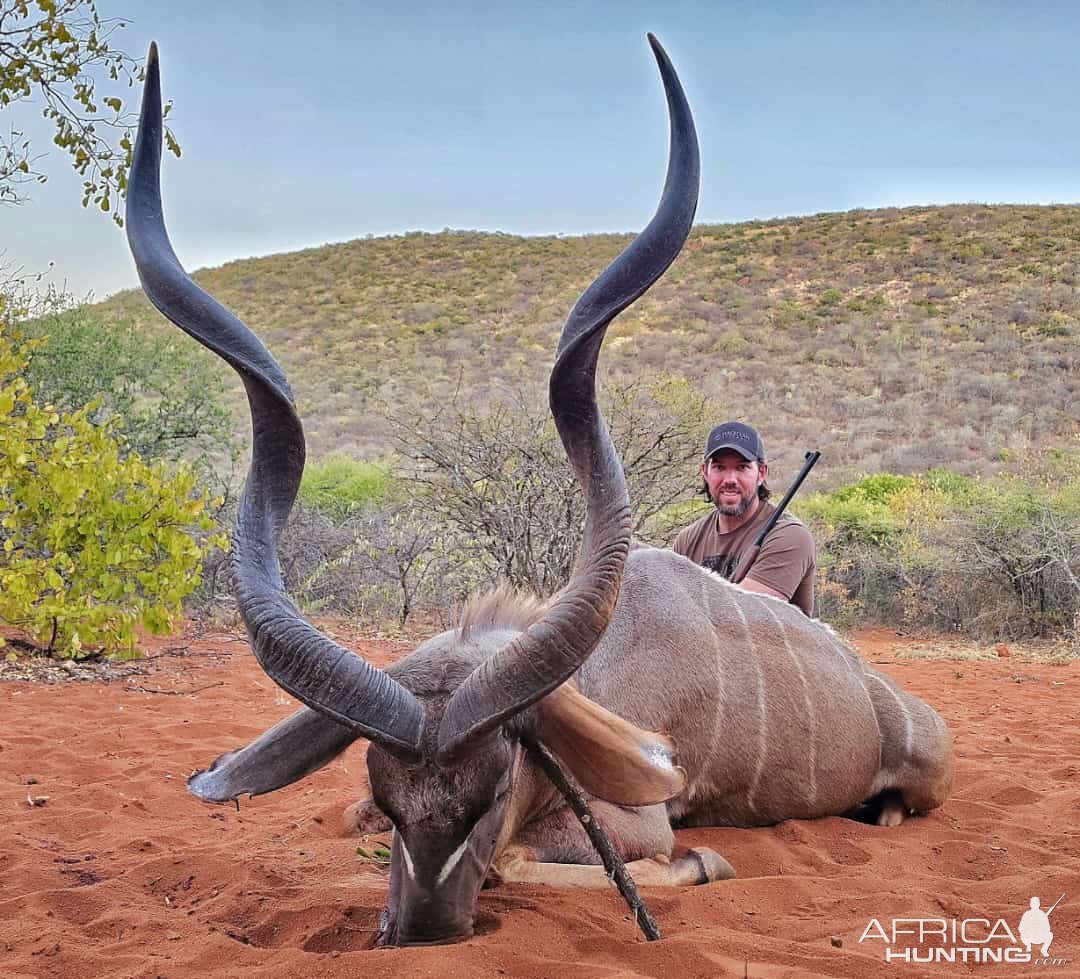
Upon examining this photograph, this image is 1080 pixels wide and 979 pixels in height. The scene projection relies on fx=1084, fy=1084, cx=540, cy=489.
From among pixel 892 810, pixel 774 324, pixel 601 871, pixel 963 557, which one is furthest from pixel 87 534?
pixel 774 324

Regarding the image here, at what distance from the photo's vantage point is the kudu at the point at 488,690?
2807 millimetres

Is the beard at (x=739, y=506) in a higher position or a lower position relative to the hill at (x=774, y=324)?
lower

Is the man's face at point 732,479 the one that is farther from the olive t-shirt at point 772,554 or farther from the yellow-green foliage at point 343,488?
the yellow-green foliage at point 343,488

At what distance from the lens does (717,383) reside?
3030cm

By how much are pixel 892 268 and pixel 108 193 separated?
35749mm

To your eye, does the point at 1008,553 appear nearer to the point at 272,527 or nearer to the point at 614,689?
the point at 614,689

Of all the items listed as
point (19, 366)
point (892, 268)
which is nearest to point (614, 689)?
point (19, 366)

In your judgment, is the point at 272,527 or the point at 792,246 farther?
the point at 792,246

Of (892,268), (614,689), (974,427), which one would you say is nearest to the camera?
(614,689)

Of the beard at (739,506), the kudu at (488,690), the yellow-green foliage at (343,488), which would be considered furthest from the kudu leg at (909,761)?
the yellow-green foliage at (343,488)

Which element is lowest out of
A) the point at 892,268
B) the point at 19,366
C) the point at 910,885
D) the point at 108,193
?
the point at 910,885

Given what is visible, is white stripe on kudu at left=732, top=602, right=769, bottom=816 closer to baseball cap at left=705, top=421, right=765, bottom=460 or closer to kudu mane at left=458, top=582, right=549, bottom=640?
kudu mane at left=458, top=582, right=549, bottom=640

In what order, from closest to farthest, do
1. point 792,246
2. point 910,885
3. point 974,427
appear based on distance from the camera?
point 910,885
point 974,427
point 792,246

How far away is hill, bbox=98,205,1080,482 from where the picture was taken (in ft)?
87.4
